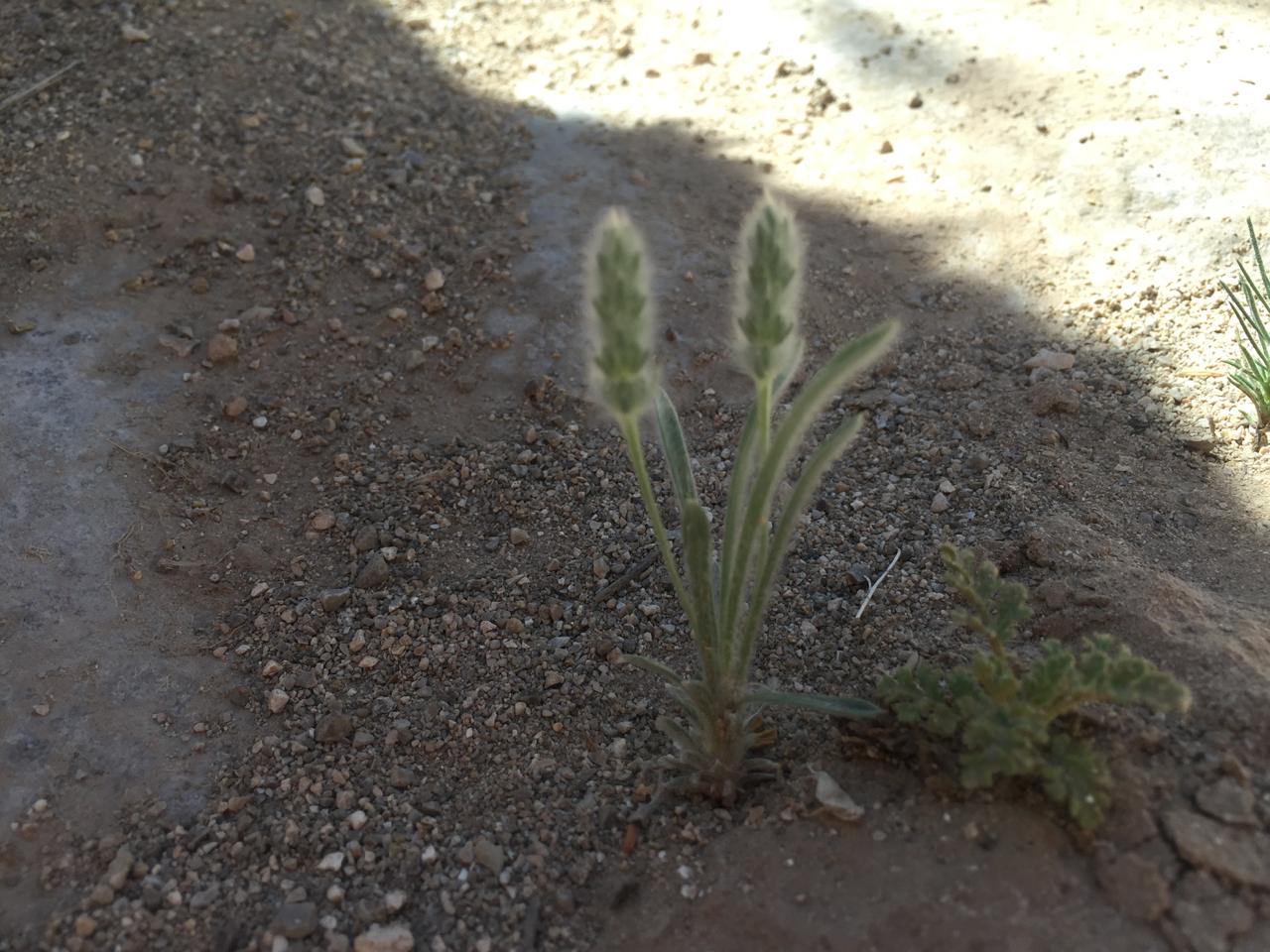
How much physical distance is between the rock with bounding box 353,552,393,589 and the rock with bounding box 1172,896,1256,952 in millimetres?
1753

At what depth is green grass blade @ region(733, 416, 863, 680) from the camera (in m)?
1.54

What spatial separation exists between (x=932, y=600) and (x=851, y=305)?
1223 millimetres

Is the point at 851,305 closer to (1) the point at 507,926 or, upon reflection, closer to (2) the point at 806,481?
(2) the point at 806,481

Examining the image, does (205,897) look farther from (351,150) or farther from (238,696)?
(351,150)

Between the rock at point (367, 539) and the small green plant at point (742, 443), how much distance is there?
0.96 metres

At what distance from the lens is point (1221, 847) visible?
1.49 metres

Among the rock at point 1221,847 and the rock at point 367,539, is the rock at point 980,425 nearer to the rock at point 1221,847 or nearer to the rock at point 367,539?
the rock at point 1221,847

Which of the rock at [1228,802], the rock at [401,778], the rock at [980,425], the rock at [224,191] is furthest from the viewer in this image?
the rock at [224,191]

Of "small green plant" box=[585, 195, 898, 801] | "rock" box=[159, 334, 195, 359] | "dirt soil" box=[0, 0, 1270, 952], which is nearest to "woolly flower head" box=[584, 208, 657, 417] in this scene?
"small green plant" box=[585, 195, 898, 801]

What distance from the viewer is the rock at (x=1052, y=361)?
9.05ft

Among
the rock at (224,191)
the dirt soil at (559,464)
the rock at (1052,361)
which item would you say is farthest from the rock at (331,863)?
the rock at (224,191)

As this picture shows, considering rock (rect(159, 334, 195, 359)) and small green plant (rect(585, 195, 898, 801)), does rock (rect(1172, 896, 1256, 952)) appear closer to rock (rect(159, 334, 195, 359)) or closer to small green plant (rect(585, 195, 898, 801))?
small green plant (rect(585, 195, 898, 801))

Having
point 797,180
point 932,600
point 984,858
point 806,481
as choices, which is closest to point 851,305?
point 797,180

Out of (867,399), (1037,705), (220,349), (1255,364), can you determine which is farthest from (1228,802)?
(220,349)
